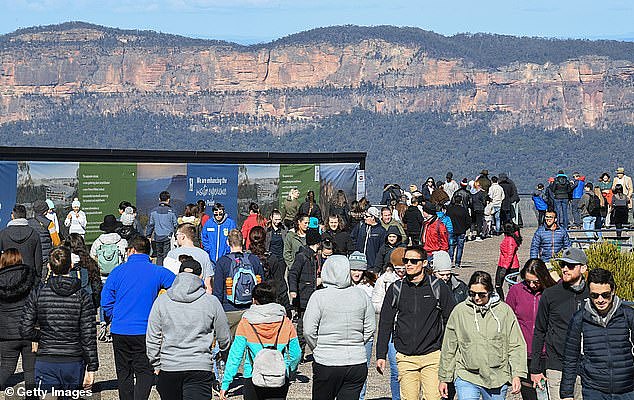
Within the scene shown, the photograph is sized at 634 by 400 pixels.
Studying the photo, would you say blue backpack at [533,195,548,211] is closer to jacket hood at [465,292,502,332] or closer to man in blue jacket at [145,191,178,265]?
man in blue jacket at [145,191,178,265]

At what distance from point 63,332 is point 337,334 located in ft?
6.29

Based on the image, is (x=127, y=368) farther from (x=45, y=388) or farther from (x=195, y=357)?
(x=195, y=357)

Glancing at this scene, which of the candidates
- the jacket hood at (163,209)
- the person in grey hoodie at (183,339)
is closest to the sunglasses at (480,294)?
the person in grey hoodie at (183,339)

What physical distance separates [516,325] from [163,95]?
160205mm

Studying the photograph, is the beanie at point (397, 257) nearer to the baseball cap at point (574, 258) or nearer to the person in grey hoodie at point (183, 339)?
the baseball cap at point (574, 258)

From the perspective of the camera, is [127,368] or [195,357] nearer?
[195,357]

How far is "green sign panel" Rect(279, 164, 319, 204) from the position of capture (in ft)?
75.6

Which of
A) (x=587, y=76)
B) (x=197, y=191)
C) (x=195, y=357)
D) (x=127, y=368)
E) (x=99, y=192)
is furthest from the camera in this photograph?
(x=587, y=76)

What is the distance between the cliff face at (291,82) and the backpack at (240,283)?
145 meters

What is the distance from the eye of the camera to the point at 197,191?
20.9m

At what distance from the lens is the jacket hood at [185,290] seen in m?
6.96

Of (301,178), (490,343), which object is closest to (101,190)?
(301,178)

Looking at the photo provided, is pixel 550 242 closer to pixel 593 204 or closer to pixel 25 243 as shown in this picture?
pixel 25 243

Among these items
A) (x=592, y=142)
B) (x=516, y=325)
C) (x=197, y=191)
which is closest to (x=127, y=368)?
(x=516, y=325)
